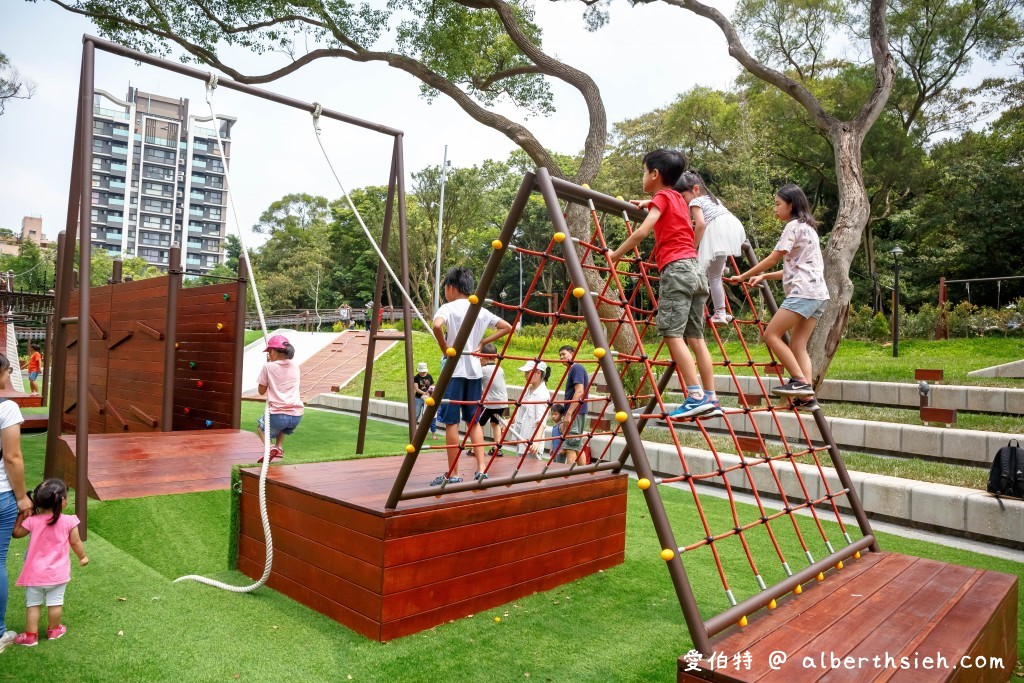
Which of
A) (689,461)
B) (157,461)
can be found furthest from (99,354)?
(689,461)

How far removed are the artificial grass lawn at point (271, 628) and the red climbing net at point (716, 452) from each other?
0.42 m

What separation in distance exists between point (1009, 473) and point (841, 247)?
4.89 metres

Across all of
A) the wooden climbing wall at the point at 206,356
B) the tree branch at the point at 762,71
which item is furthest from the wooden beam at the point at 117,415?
the tree branch at the point at 762,71

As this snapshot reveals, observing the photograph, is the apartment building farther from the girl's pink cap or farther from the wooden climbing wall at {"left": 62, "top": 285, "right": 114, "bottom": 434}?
the girl's pink cap

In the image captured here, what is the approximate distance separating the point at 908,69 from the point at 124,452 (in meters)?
21.7

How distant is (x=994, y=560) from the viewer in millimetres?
4754

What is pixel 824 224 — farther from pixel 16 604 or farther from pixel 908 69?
pixel 16 604

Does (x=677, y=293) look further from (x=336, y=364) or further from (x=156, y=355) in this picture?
(x=336, y=364)

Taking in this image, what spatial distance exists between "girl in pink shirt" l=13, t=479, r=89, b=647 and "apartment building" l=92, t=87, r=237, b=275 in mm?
87044

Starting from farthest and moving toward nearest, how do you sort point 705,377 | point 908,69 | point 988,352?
point 908,69 < point 988,352 < point 705,377

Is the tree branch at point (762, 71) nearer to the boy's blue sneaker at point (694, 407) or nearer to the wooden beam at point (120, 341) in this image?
the boy's blue sneaker at point (694, 407)

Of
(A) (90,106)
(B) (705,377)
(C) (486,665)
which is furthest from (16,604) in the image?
(B) (705,377)

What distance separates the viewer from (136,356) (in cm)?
792

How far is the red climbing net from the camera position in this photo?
2898 mm
